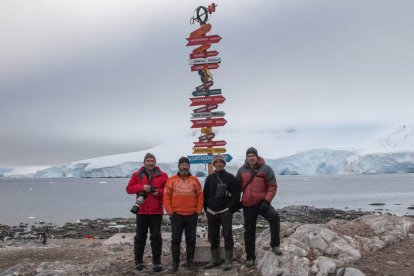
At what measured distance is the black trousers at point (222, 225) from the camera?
7.99 metres

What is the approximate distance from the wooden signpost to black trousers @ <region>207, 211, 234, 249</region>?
8.23 ft

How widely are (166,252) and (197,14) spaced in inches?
222

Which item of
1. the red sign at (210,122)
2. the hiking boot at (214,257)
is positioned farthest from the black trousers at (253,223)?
the red sign at (210,122)

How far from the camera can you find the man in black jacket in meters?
7.99

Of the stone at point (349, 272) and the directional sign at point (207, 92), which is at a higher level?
the directional sign at point (207, 92)

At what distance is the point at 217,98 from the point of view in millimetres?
10516

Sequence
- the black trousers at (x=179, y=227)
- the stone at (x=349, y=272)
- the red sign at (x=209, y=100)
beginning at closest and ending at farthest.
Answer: the stone at (x=349, y=272)
the black trousers at (x=179, y=227)
the red sign at (x=209, y=100)

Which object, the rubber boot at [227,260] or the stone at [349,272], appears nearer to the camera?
→ the stone at [349,272]

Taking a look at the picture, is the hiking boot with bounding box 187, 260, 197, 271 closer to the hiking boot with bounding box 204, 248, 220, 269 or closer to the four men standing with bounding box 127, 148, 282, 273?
the four men standing with bounding box 127, 148, 282, 273

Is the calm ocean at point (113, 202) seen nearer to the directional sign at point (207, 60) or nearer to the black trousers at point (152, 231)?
the directional sign at point (207, 60)

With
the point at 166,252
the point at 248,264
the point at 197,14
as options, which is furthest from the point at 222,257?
the point at 197,14

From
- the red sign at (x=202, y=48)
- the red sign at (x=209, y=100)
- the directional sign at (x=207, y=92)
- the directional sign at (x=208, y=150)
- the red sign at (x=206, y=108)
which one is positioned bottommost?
the directional sign at (x=208, y=150)

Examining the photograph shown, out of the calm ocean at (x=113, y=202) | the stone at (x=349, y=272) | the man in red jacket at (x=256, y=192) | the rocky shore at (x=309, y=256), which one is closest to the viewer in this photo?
the stone at (x=349, y=272)

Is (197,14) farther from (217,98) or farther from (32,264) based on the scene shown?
(32,264)
